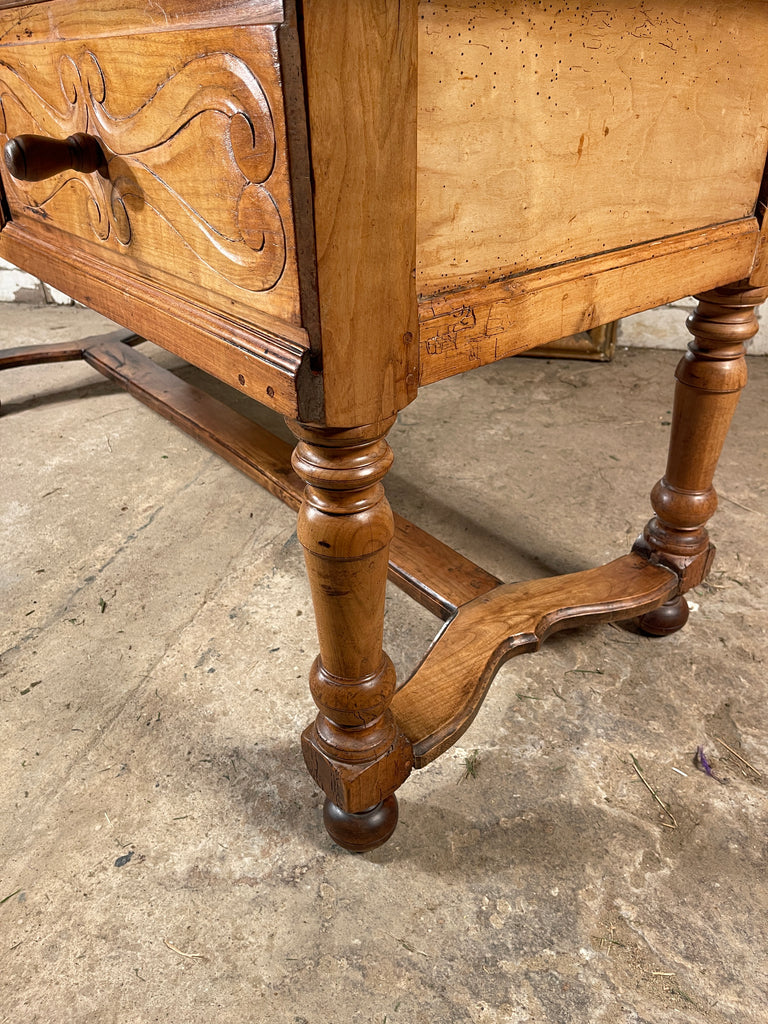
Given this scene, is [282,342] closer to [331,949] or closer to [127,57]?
[127,57]

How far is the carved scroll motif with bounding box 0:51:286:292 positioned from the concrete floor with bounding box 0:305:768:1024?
0.75 metres

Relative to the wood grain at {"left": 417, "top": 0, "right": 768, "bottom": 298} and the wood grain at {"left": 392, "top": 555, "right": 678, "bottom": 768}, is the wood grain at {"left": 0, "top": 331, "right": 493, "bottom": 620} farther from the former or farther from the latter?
the wood grain at {"left": 417, "top": 0, "right": 768, "bottom": 298}

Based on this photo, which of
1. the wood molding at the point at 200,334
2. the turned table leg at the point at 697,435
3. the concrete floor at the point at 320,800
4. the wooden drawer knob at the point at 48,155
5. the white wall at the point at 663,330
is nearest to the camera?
the wood molding at the point at 200,334

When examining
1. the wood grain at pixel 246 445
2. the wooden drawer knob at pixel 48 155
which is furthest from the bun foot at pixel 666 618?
the wooden drawer knob at pixel 48 155

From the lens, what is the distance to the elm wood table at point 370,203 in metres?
0.60

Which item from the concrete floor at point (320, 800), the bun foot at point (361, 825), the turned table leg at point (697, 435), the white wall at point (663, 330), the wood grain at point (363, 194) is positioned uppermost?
the wood grain at point (363, 194)

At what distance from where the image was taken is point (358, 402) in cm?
68

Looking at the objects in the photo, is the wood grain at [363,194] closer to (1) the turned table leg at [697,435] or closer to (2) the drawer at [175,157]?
(2) the drawer at [175,157]

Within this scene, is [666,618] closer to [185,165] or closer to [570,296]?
[570,296]

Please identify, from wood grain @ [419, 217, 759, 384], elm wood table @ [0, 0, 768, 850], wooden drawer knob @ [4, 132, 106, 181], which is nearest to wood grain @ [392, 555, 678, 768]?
elm wood table @ [0, 0, 768, 850]

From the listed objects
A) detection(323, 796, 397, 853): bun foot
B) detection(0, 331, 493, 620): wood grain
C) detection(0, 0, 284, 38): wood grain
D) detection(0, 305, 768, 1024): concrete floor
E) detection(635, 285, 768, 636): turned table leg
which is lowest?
detection(0, 305, 768, 1024): concrete floor

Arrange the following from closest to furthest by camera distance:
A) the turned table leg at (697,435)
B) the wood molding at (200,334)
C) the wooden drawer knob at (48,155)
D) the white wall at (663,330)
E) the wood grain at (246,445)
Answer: the wood molding at (200,334), the wooden drawer knob at (48,155), the turned table leg at (697,435), the wood grain at (246,445), the white wall at (663,330)

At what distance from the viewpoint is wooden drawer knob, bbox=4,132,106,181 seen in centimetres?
79

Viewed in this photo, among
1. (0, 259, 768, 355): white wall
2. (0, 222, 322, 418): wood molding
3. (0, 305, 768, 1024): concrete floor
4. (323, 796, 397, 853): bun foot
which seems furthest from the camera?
(0, 259, 768, 355): white wall
